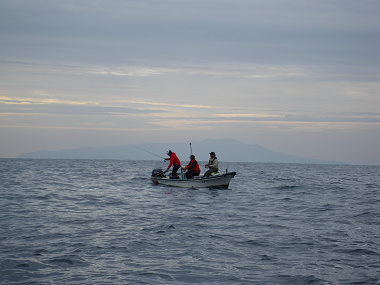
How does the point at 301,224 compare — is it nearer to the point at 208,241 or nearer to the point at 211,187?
the point at 208,241

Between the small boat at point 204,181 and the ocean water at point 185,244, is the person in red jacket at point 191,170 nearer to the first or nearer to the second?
the small boat at point 204,181

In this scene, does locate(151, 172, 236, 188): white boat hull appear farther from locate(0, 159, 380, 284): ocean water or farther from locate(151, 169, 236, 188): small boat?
locate(0, 159, 380, 284): ocean water

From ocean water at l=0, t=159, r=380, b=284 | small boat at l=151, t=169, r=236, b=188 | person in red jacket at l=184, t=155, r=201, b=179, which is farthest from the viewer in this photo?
person in red jacket at l=184, t=155, r=201, b=179

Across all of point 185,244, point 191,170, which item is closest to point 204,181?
point 191,170

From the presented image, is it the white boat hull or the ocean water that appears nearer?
the ocean water

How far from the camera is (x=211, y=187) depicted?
27.8 m

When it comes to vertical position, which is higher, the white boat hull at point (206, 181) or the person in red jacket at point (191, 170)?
the person in red jacket at point (191, 170)

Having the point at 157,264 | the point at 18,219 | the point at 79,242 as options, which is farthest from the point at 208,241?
the point at 18,219

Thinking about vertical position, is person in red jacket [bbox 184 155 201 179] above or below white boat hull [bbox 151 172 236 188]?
above

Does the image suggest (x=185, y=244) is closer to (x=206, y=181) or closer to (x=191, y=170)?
(x=206, y=181)

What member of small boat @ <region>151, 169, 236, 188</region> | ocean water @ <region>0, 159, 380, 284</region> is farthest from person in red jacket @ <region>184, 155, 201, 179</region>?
ocean water @ <region>0, 159, 380, 284</region>

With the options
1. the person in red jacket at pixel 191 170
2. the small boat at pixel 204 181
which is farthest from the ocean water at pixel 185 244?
the person in red jacket at pixel 191 170

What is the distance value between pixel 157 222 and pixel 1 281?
7126mm

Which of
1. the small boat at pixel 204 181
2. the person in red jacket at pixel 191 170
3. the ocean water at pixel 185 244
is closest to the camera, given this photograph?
the ocean water at pixel 185 244
